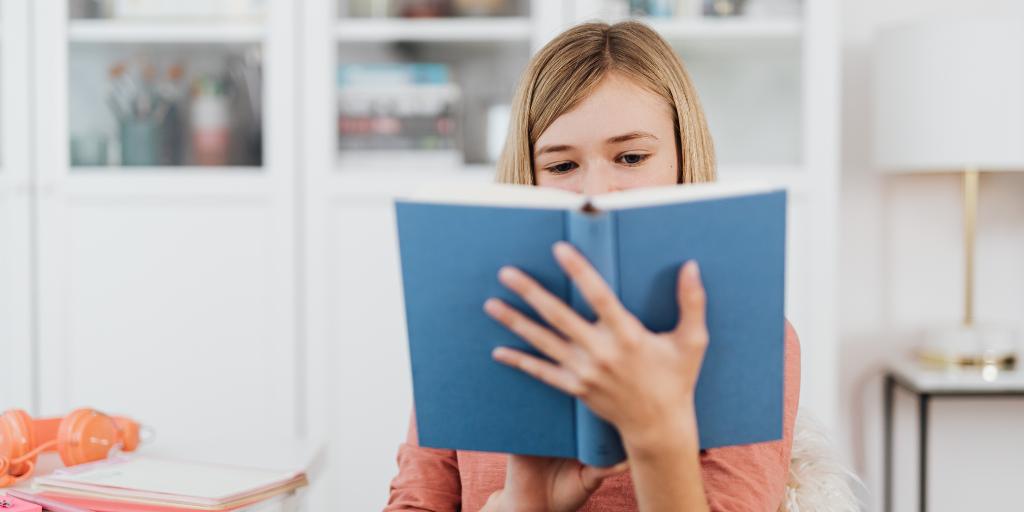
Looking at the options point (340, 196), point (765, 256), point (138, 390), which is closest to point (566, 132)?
point (765, 256)

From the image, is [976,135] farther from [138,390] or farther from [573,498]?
[138,390]

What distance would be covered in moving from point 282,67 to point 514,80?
575 millimetres

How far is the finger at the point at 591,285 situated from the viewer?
0.63 metres

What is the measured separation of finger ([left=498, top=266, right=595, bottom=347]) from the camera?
0.65 metres

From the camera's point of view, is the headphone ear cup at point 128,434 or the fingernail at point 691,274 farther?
the headphone ear cup at point 128,434

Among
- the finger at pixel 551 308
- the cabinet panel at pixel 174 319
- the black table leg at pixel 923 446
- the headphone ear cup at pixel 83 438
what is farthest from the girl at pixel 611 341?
the black table leg at pixel 923 446

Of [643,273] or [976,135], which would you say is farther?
[976,135]

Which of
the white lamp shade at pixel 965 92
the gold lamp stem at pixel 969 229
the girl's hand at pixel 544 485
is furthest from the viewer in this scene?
the gold lamp stem at pixel 969 229

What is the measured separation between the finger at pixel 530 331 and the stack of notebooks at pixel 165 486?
0.45 metres

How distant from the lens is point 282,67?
217cm

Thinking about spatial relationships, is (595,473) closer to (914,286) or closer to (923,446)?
(923,446)

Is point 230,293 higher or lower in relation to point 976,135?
lower

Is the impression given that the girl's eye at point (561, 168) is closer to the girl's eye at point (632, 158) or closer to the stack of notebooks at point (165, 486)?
the girl's eye at point (632, 158)

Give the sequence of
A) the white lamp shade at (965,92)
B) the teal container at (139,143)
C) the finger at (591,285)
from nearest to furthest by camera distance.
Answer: the finger at (591,285) → the white lamp shade at (965,92) → the teal container at (139,143)
